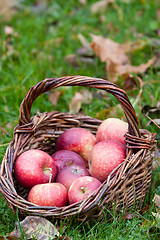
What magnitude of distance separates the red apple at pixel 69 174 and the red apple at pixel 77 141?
0.21 metres

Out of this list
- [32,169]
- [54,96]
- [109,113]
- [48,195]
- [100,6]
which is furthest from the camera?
[100,6]

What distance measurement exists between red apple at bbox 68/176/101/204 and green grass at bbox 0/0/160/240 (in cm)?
13

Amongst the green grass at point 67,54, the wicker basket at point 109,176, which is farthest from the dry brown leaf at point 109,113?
the wicker basket at point 109,176

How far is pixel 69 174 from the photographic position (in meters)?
1.94

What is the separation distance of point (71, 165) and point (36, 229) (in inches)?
19.6

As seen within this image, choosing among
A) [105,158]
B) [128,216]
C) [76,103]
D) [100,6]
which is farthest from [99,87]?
[100,6]

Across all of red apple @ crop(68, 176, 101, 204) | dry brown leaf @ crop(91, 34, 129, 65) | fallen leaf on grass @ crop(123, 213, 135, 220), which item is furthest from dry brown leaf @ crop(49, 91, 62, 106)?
fallen leaf on grass @ crop(123, 213, 135, 220)

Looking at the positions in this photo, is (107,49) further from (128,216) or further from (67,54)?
(128,216)

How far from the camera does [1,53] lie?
360 centimetres

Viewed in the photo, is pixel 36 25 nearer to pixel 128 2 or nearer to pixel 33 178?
pixel 128 2

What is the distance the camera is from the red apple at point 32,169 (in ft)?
6.12

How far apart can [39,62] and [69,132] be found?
4.85ft

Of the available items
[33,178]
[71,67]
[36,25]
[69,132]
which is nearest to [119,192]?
[33,178]

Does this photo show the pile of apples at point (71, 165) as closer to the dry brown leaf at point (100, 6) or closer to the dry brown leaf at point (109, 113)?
the dry brown leaf at point (109, 113)
